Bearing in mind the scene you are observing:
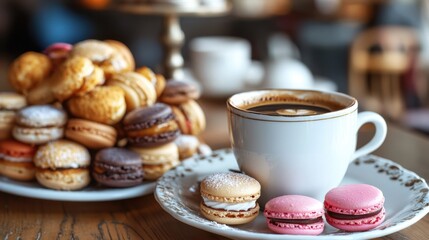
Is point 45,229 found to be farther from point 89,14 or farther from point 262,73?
point 89,14

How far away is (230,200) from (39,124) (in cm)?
25

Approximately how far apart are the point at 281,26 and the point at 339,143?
3398mm

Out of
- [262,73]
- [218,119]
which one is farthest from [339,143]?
[262,73]

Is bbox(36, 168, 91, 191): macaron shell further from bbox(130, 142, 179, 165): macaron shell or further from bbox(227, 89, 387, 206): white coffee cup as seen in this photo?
bbox(227, 89, 387, 206): white coffee cup

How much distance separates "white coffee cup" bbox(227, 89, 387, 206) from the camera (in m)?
0.60

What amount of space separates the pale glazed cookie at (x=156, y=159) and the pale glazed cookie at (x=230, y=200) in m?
0.13

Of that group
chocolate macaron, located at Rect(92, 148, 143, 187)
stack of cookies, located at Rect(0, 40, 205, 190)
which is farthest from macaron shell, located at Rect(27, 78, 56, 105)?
chocolate macaron, located at Rect(92, 148, 143, 187)

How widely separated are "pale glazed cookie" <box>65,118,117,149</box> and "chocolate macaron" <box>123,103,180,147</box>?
0.08ft

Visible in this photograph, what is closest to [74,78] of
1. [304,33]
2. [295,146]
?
[295,146]

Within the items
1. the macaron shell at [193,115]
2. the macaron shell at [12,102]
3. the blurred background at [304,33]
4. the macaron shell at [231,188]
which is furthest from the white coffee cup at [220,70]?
the blurred background at [304,33]

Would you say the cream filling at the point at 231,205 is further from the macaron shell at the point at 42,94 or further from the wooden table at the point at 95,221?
the macaron shell at the point at 42,94

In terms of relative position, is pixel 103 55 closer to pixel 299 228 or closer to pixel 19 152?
pixel 19 152

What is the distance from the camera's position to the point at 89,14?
12.8 feet

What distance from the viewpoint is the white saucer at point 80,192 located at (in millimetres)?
660
